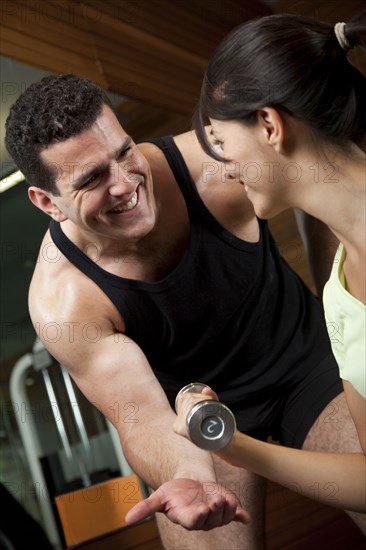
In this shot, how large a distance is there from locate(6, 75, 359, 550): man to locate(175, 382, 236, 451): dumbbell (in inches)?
18.1

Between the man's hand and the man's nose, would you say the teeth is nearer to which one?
the man's nose

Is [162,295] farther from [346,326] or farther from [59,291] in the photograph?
[346,326]

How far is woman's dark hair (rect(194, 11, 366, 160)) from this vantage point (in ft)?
3.82

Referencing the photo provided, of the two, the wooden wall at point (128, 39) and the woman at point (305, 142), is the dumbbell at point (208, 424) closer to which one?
the woman at point (305, 142)

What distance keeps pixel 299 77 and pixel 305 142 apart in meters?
0.10

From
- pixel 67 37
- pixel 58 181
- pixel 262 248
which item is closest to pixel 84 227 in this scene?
pixel 58 181

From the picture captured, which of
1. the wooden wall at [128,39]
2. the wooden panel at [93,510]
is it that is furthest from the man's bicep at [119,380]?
the wooden wall at [128,39]

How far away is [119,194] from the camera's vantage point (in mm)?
1650

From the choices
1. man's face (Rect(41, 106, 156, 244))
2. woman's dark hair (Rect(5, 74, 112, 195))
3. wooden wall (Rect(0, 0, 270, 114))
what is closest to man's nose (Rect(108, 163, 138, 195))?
man's face (Rect(41, 106, 156, 244))

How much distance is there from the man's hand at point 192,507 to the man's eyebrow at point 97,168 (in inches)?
28.2

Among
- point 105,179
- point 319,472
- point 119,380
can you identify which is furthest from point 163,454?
point 105,179

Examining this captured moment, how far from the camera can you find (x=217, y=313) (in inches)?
71.6

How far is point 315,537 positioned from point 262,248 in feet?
5.34

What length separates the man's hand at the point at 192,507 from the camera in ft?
3.66
